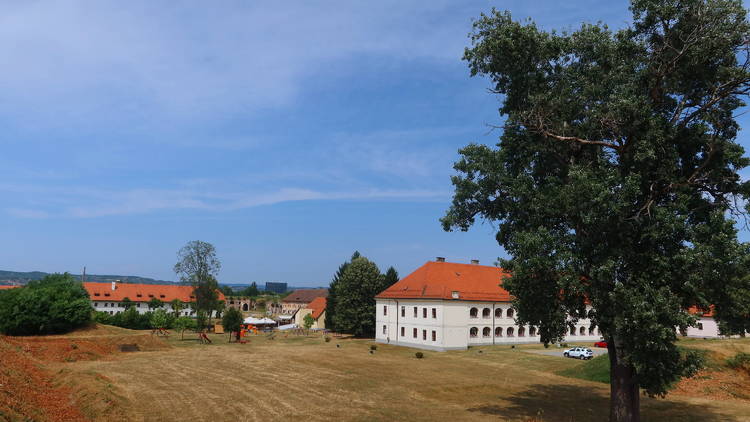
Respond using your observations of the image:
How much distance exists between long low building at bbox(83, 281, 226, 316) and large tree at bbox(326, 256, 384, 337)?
2190 inches

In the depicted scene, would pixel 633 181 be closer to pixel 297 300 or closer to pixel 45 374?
pixel 45 374

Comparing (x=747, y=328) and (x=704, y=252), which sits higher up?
(x=704, y=252)

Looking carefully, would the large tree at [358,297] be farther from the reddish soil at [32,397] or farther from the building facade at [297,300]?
the building facade at [297,300]

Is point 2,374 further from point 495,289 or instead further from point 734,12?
point 495,289

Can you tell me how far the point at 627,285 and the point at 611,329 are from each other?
1976 millimetres

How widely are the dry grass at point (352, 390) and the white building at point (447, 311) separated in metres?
10.0

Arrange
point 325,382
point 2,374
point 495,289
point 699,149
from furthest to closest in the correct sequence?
point 495,289
point 325,382
point 2,374
point 699,149

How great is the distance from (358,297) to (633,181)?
58.0 meters

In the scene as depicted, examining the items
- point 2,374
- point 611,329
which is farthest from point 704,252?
point 2,374

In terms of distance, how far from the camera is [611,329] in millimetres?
20078

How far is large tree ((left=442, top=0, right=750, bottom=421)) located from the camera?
738 inches

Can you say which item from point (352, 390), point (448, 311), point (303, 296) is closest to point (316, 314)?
point (448, 311)

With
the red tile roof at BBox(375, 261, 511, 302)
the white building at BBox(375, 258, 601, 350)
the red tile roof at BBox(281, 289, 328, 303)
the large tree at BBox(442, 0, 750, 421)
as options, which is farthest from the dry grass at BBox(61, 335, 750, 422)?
the red tile roof at BBox(281, 289, 328, 303)

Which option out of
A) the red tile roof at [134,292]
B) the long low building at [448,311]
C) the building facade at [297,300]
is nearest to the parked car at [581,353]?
the long low building at [448,311]
